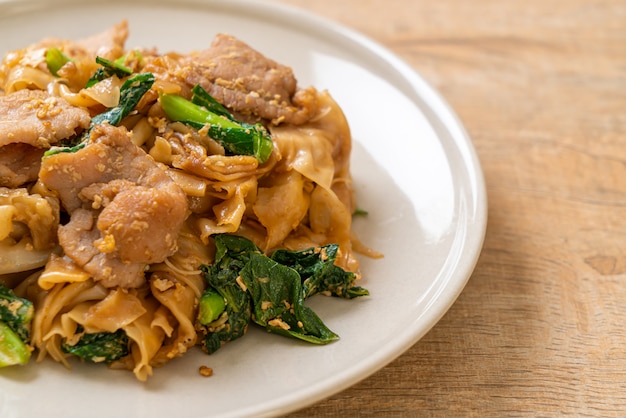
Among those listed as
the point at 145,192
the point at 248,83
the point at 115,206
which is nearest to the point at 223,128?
the point at 248,83

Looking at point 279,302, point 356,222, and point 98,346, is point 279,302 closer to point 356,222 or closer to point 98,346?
point 98,346

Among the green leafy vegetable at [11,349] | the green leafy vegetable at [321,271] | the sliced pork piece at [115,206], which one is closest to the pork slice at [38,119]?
the sliced pork piece at [115,206]

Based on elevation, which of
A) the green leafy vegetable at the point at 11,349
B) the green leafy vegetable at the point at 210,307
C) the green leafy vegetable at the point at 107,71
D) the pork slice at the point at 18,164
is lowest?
the green leafy vegetable at the point at 11,349

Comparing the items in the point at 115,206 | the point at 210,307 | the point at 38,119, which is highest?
the point at 38,119

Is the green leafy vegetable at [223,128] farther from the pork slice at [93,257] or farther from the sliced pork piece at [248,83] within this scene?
the pork slice at [93,257]

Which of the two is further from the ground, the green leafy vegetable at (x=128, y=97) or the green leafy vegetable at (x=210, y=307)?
the green leafy vegetable at (x=128, y=97)

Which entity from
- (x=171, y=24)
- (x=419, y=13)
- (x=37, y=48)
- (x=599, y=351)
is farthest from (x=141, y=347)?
(x=419, y=13)

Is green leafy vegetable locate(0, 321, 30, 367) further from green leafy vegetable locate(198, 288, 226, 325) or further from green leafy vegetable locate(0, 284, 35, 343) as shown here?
green leafy vegetable locate(198, 288, 226, 325)

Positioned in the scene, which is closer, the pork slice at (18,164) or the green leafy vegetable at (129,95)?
the pork slice at (18,164)
